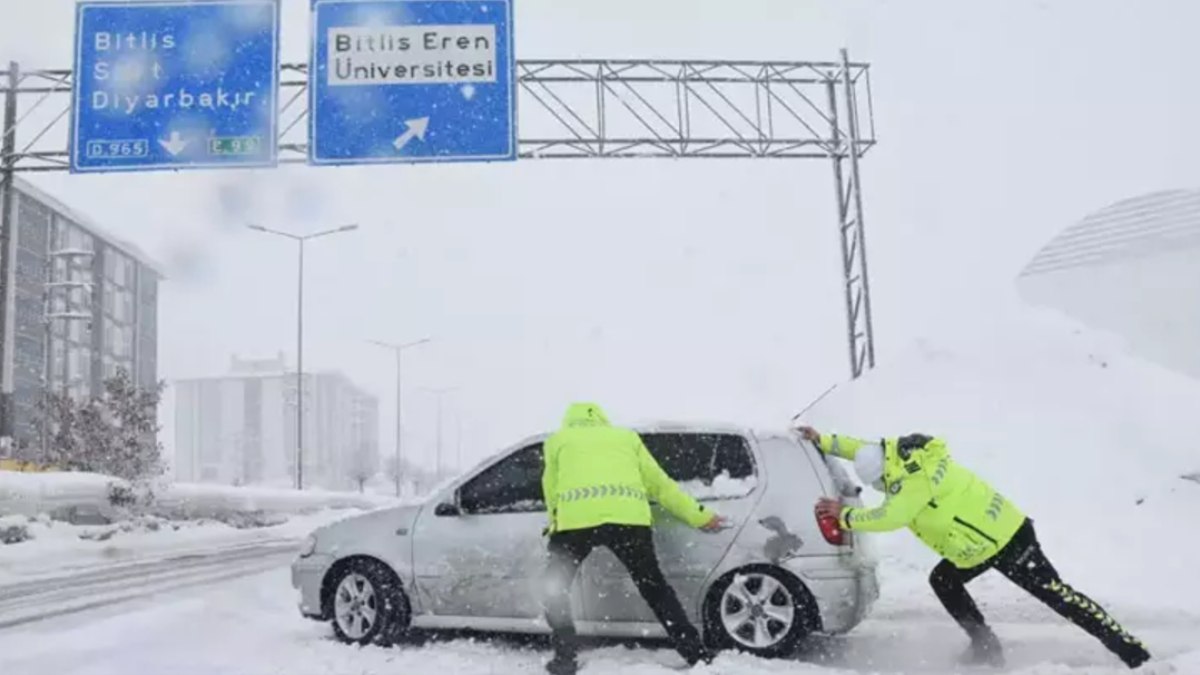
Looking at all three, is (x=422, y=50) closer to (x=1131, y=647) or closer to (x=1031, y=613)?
(x=1031, y=613)

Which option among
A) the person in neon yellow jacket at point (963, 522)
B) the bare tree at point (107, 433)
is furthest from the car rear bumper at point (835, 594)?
the bare tree at point (107, 433)

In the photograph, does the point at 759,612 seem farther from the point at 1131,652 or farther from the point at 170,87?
the point at 170,87

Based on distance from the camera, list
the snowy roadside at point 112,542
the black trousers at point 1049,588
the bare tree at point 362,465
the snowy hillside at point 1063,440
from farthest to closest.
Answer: the bare tree at point 362,465, the snowy roadside at point 112,542, the snowy hillside at point 1063,440, the black trousers at point 1049,588

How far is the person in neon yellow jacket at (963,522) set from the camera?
20.1 feet

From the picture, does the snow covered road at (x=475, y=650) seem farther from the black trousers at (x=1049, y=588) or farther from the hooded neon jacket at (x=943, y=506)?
the hooded neon jacket at (x=943, y=506)

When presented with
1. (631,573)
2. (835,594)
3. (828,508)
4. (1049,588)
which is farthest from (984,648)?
(631,573)

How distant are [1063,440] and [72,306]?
5774 cm

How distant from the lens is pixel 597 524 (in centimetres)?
627

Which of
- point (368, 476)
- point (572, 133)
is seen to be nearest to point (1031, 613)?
point (572, 133)

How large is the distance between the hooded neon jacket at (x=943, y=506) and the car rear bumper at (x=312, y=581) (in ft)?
11.4

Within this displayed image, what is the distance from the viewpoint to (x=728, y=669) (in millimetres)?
6410

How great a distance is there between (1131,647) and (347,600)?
4620 mm

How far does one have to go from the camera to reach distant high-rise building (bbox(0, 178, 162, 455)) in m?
55.7

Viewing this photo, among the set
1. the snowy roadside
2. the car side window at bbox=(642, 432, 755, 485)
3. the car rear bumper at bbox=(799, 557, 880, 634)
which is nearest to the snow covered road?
the car rear bumper at bbox=(799, 557, 880, 634)
